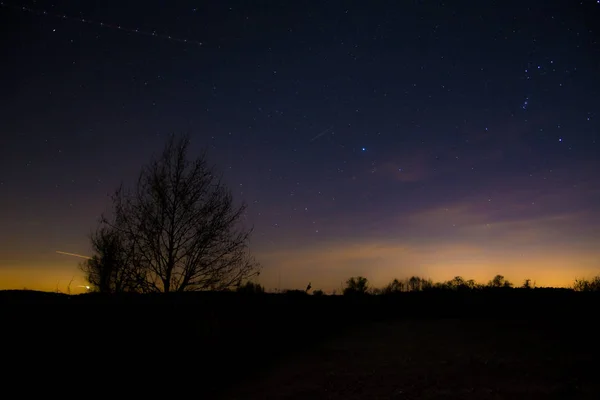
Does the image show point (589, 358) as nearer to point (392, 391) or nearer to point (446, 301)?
point (392, 391)

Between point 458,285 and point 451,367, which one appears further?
point 458,285

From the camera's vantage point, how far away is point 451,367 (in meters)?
10.2

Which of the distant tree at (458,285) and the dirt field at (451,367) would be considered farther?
the distant tree at (458,285)

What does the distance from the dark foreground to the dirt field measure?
0.04 m

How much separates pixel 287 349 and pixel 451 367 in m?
6.85

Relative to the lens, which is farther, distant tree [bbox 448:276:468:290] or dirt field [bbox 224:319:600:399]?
distant tree [bbox 448:276:468:290]

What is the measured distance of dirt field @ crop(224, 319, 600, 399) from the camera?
836cm

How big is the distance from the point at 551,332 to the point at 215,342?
443 inches

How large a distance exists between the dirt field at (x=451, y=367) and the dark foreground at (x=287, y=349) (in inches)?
1.5

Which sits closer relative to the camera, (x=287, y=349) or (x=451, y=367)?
(x=451, y=367)

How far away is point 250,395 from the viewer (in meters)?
9.58

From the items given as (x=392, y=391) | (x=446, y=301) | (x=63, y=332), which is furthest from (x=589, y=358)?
(x=63, y=332)

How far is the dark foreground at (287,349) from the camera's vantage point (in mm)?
8305

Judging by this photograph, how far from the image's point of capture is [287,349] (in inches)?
593
